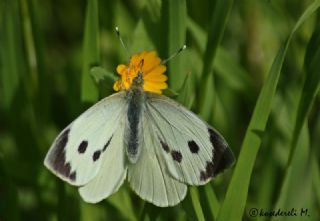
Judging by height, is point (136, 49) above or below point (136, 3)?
below

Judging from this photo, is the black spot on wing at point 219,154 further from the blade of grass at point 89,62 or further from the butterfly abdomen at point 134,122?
the blade of grass at point 89,62

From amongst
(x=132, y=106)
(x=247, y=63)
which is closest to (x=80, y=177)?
(x=132, y=106)

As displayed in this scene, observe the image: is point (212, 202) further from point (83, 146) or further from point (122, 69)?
point (122, 69)

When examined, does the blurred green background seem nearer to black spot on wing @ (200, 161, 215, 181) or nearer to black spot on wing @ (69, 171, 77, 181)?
black spot on wing @ (200, 161, 215, 181)

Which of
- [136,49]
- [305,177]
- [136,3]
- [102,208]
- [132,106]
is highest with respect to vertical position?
[136,3]

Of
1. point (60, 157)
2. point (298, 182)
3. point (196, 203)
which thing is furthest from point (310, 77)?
point (60, 157)

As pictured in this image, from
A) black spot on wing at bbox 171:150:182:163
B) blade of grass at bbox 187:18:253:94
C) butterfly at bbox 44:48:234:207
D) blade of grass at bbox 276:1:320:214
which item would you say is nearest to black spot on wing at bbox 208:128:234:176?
butterfly at bbox 44:48:234:207

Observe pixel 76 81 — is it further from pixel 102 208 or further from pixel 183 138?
pixel 183 138

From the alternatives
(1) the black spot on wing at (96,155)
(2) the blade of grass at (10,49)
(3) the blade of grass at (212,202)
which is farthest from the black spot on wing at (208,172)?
(2) the blade of grass at (10,49)
